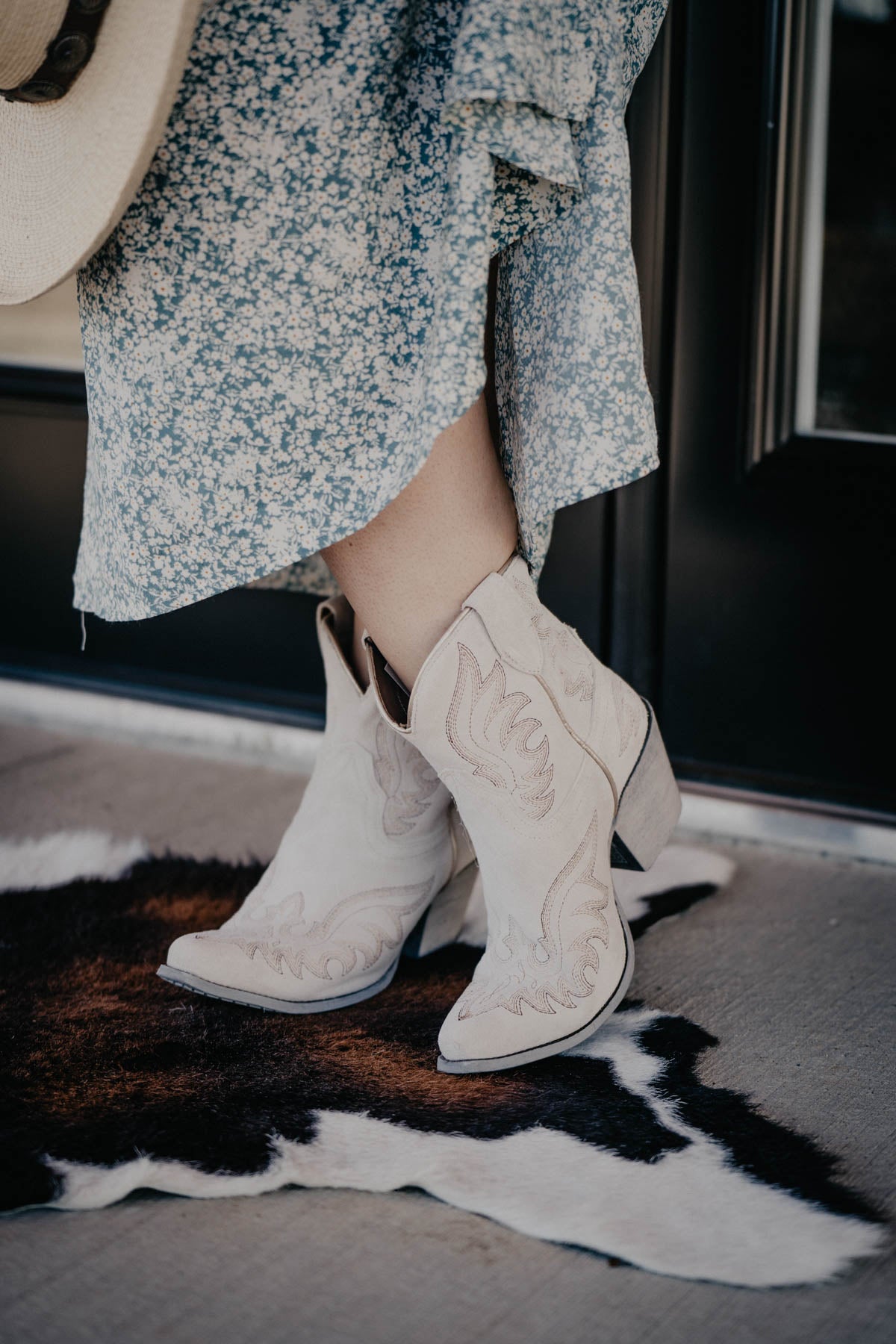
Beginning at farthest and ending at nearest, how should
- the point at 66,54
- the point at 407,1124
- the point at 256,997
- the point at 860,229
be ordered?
the point at 860,229 → the point at 256,997 → the point at 407,1124 → the point at 66,54

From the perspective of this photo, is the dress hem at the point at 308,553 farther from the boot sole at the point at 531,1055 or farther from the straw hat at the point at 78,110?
the boot sole at the point at 531,1055

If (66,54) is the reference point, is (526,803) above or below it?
below

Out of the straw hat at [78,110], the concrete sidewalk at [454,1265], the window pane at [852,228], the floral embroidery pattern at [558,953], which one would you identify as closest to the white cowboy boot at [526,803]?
the floral embroidery pattern at [558,953]

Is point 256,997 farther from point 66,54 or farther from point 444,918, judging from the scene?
point 66,54

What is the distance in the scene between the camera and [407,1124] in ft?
2.19

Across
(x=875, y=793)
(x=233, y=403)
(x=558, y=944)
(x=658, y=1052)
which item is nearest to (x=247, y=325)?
(x=233, y=403)

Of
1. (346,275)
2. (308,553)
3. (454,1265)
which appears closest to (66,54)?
(346,275)

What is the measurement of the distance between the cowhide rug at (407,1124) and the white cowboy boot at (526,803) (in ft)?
0.14

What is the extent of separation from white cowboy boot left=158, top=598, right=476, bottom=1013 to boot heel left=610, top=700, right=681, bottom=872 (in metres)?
0.13

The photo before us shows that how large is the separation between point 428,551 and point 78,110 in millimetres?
298

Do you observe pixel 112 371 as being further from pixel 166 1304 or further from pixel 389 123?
pixel 166 1304

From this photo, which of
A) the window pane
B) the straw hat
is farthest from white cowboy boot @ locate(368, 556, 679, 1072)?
the window pane

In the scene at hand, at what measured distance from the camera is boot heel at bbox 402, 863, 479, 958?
33.9 inches

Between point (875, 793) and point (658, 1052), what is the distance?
0.45 m
